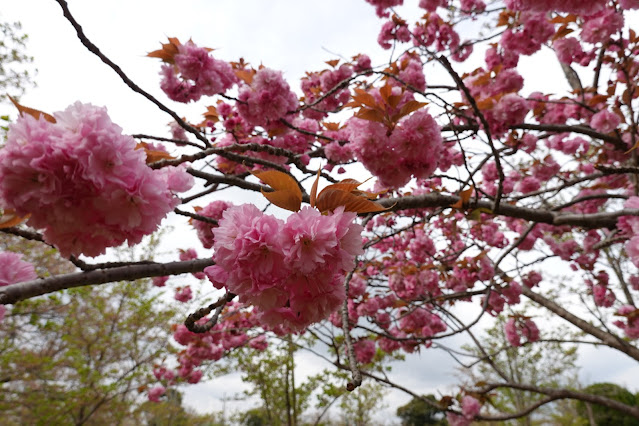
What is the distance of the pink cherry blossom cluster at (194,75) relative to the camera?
2.26 meters

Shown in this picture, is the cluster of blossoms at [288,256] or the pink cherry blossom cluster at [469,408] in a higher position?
the pink cherry blossom cluster at [469,408]

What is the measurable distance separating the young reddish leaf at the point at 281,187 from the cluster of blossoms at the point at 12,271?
3.43ft

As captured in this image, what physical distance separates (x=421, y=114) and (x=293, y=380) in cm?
A: 714

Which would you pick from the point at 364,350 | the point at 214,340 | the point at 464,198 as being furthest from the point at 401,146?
the point at 214,340

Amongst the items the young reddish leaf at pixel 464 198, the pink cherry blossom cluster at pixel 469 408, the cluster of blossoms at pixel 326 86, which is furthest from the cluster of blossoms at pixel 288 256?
the pink cherry blossom cluster at pixel 469 408

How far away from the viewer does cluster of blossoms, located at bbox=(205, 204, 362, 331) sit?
2.12 feet

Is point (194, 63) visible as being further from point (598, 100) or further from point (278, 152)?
point (598, 100)

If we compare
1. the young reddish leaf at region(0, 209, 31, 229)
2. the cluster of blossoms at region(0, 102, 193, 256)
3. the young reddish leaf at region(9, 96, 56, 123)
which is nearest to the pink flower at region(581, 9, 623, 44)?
the cluster of blossoms at region(0, 102, 193, 256)

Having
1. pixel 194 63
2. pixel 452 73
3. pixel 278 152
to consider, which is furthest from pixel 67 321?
pixel 452 73

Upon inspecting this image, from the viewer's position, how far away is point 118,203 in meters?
0.65

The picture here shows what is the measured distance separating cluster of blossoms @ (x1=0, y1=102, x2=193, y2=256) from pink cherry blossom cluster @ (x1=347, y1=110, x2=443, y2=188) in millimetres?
994

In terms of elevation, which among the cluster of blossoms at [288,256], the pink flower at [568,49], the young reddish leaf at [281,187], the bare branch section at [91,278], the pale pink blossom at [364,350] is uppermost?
the pink flower at [568,49]

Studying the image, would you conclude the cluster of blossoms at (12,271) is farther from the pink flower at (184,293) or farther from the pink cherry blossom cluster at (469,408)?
the pink flower at (184,293)

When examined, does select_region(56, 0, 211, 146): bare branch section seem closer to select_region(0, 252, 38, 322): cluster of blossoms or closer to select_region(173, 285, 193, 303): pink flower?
select_region(0, 252, 38, 322): cluster of blossoms
